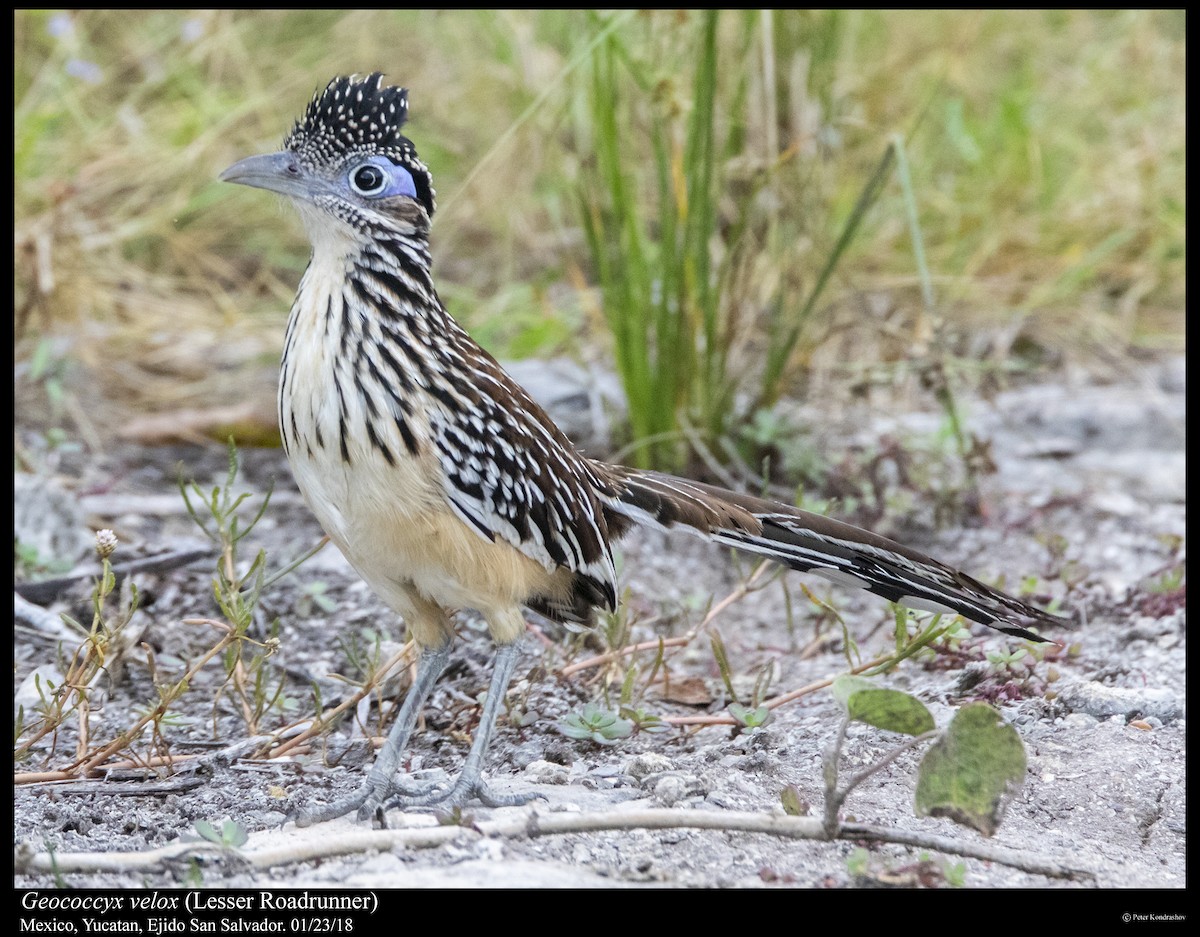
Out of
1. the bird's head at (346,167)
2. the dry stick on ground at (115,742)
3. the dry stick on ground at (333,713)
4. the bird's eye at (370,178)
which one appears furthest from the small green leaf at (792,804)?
the bird's eye at (370,178)

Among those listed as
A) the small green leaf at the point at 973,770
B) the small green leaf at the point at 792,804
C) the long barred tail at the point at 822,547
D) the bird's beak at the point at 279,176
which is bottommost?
the small green leaf at the point at 792,804

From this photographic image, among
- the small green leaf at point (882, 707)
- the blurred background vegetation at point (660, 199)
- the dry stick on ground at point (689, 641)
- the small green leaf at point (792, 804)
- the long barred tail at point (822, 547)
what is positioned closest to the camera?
the small green leaf at point (882, 707)

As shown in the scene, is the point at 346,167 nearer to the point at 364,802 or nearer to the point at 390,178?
the point at 390,178

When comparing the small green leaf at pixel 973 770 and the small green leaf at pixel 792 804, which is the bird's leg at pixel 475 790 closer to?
the small green leaf at pixel 792 804

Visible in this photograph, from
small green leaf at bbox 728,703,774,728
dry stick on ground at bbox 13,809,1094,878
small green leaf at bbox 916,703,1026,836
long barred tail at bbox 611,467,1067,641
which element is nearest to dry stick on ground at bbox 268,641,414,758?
dry stick on ground at bbox 13,809,1094,878

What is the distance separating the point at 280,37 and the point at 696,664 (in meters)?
5.72

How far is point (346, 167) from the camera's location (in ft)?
12.2

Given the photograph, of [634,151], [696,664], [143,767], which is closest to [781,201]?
[634,151]

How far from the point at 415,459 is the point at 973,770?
5.06ft

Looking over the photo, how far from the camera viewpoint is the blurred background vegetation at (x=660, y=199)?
19.1ft

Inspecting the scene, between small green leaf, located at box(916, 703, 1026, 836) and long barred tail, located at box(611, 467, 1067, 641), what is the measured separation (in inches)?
30.3

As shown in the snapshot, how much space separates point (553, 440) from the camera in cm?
399

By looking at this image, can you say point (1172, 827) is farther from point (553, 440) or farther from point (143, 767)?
point (143, 767)

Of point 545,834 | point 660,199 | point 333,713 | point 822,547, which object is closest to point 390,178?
point 333,713
